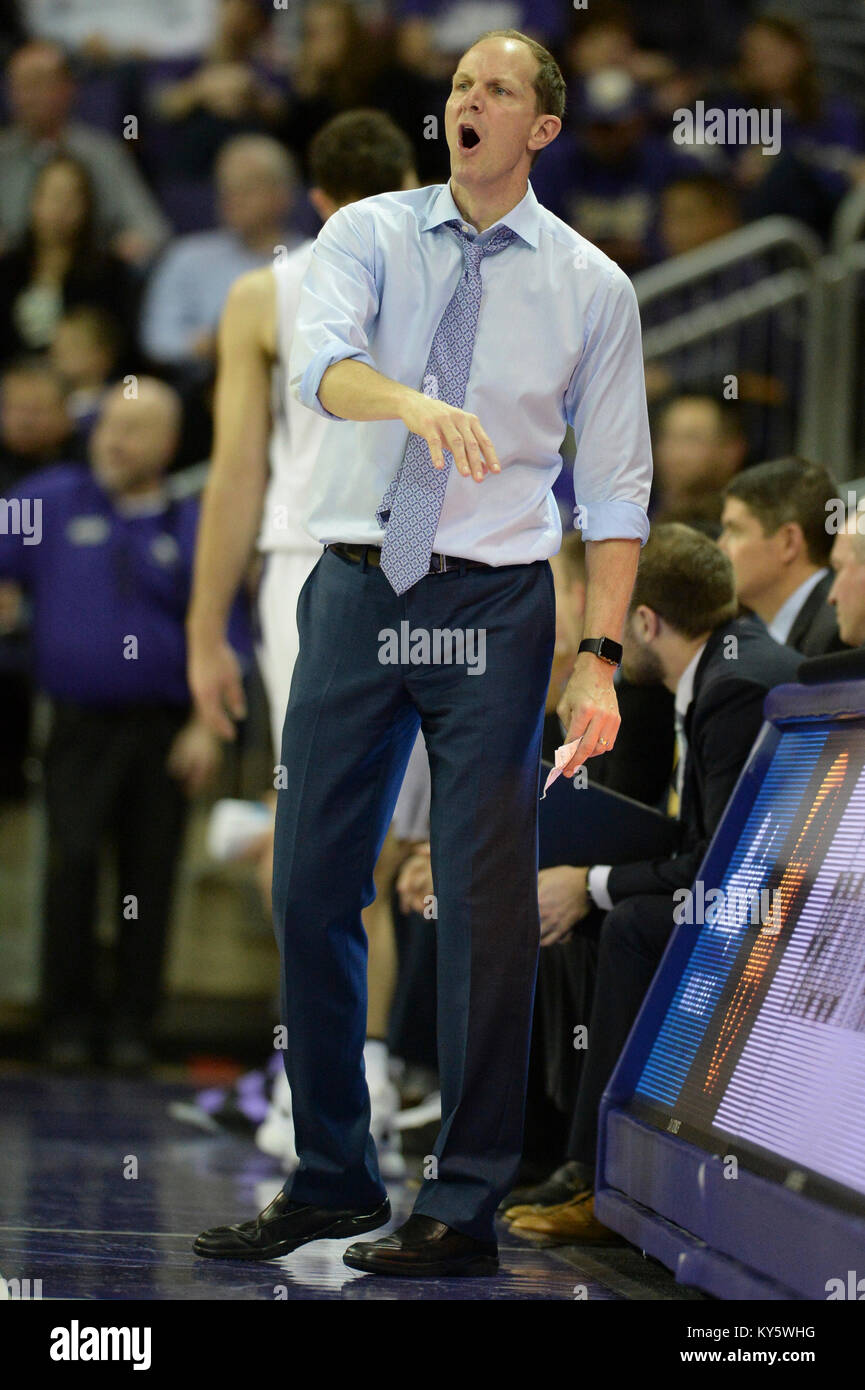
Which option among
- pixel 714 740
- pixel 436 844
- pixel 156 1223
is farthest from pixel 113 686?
pixel 436 844

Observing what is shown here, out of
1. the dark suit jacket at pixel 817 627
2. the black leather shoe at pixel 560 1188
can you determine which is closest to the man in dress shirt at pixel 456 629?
the black leather shoe at pixel 560 1188

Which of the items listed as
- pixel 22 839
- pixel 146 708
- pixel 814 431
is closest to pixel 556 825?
pixel 146 708

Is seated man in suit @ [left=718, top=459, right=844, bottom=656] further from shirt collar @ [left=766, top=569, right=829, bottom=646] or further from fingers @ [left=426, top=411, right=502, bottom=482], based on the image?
fingers @ [left=426, top=411, right=502, bottom=482]

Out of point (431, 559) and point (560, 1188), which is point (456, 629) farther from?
point (560, 1188)

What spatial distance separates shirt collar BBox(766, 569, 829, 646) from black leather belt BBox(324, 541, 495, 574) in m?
1.53

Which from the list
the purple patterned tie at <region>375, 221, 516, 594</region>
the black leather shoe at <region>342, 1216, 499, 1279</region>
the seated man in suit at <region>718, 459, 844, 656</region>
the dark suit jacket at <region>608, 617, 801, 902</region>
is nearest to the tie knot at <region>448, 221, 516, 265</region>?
the purple patterned tie at <region>375, 221, 516, 594</region>

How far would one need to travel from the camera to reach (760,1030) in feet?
9.45

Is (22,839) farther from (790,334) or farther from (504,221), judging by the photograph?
(504,221)

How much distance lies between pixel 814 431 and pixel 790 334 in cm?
53

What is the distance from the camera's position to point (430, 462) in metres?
2.82

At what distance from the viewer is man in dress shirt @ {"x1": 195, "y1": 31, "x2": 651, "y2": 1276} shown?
2816 mm

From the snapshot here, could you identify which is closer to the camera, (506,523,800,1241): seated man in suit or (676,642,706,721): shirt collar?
(506,523,800,1241): seated man in suit

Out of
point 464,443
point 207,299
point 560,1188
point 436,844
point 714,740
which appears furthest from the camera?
point 207,299

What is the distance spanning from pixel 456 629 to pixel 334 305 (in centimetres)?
55
